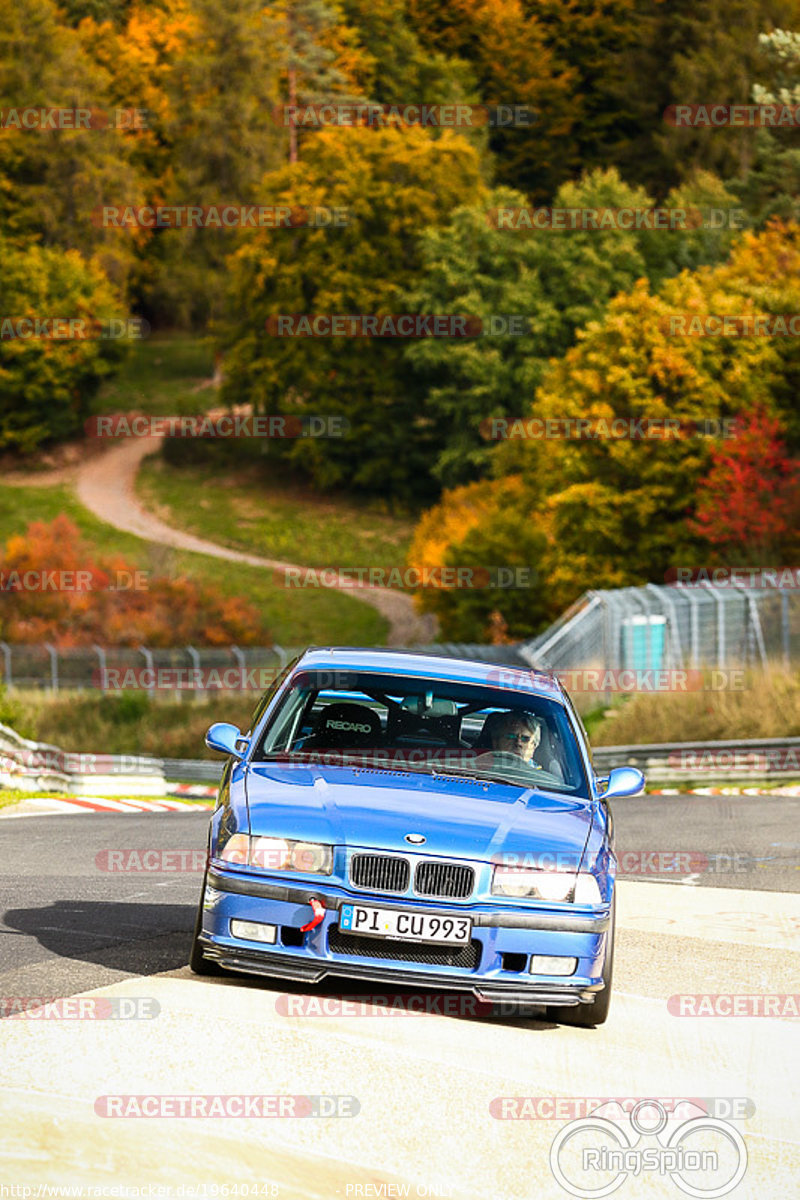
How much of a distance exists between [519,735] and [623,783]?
585 mm

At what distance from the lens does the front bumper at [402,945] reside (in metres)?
7.92

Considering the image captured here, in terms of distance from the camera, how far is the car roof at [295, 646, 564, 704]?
32.0 feet

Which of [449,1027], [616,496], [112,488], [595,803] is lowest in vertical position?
[112,488]

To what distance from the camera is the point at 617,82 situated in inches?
4619

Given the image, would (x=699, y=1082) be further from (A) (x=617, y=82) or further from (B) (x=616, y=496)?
(A) (x=617, y=82)

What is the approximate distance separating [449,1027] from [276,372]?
82.1 metres

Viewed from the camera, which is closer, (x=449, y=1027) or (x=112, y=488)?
(x=449, y=1027)

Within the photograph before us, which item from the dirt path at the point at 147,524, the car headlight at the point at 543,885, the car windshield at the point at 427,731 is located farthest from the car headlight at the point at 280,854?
the dirt path at the point at 147,524

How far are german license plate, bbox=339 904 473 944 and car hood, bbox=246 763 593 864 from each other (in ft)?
0.88

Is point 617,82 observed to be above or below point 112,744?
above

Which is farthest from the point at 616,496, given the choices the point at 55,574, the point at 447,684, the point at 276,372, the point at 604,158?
the point at 604,158

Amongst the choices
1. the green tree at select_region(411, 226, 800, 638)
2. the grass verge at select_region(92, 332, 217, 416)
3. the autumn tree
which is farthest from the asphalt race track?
the grass verge at select_region(92, 332, 217, 416)

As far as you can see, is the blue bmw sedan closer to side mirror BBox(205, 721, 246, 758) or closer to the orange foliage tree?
side mirror BBox(205, 721, 246, 758)

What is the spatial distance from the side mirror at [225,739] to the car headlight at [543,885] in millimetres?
1754
